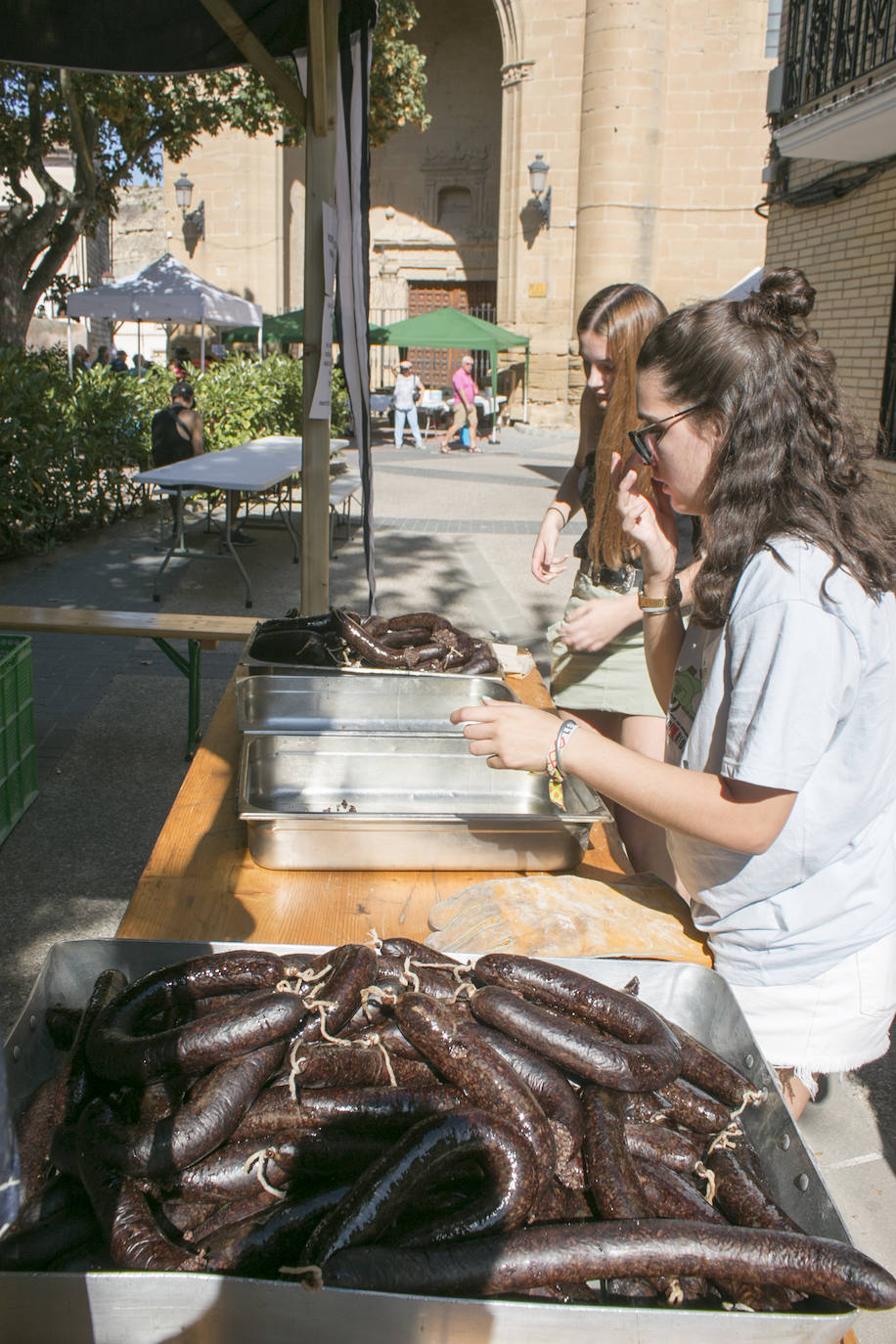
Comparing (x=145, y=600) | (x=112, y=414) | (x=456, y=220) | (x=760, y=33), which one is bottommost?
(x=145, y=600)

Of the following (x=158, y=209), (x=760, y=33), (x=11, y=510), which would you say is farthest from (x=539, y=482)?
(x=158, y=209)

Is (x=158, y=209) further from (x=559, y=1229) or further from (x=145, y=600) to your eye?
(x=559, y=1229)

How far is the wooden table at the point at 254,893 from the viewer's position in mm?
2160

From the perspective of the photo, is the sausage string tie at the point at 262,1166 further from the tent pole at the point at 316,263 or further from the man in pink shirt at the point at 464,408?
the man in pink shirt at the point at 464,408

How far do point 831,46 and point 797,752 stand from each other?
Result: 1368 cm

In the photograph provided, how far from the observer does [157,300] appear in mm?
17438

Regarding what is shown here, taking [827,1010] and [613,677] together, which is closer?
[827,1010]

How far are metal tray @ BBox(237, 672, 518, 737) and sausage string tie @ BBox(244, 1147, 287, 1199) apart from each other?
1.85m

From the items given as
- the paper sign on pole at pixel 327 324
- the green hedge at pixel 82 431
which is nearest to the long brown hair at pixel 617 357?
the paper sign on pole at pixel 327 324

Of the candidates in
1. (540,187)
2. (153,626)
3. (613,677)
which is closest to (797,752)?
(613,677)

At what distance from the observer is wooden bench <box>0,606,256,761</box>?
553cm

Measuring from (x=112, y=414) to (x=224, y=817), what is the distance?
11082 millimetres

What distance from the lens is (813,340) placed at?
1.79 metres

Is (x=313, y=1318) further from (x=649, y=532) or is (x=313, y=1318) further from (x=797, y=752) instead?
(x=649, y=532)
